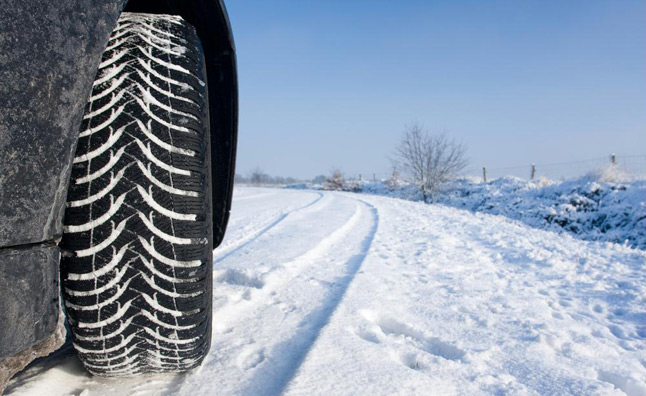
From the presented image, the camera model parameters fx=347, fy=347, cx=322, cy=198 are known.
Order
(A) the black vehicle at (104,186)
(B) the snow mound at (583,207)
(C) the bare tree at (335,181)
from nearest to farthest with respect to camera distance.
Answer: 1. (A) the black vehicle at (104,186)
2. (B) the snow mound at (583,207)
3. (C) the bare tree at (335,181)

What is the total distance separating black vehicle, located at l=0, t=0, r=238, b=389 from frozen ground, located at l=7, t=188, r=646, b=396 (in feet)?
0.64

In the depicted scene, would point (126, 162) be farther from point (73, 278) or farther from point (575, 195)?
point (575, 195)

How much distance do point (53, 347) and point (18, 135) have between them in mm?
428

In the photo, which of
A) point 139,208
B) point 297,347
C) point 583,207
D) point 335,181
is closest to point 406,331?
point 297,347

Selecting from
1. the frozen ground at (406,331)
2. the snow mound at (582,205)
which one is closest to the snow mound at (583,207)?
the snow mound at (582,205)

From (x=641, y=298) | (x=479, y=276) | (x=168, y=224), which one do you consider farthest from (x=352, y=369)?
(x=641, y=298)

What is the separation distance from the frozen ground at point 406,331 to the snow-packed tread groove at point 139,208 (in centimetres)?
21

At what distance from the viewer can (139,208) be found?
0.86 meters

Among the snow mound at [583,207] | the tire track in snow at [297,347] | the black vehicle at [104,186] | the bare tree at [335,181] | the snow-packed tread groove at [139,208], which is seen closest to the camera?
the black vehicle at [104,186]

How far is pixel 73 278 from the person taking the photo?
849mm

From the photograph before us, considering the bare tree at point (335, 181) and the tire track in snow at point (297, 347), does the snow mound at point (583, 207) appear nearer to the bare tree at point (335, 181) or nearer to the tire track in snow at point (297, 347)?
the tire track in snow at point (297, 347)

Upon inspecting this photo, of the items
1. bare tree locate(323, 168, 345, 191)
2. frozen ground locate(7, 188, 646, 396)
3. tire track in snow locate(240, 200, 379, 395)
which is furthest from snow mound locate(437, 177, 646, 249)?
bare tree locate(323, 168, 345, 191)

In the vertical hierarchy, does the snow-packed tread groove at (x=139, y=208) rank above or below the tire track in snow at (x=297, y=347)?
above

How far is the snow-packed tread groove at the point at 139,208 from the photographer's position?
0.84m
